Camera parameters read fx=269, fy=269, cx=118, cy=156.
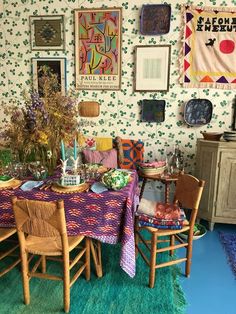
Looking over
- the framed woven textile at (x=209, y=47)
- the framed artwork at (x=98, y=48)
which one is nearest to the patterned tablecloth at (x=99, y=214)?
the framed artwork at (x=98, y=48)

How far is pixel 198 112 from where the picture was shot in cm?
337

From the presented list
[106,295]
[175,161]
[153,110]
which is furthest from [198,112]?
[106,295]

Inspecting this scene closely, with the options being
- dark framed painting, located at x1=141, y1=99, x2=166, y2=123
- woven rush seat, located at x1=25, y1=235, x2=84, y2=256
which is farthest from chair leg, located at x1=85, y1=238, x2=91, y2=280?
dark framed painting, located at x1=141, y1=99, x2=166, y2=123

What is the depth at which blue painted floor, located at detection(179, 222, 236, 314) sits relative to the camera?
1.88 meters

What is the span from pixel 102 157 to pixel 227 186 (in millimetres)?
1433

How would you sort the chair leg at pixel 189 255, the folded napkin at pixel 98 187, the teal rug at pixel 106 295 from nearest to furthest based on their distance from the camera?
the teal rug at pixel 106 295 → the folded napkin at pixel 98 187 → the chair leg at pixel 189 255

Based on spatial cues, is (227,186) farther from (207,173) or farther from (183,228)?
(183,228)

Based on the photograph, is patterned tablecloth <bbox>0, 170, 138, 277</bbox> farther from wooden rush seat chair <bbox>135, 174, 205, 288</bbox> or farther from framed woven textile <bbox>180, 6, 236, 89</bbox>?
framed woven textile <bbox>180, 6, 236, 89</bbox>

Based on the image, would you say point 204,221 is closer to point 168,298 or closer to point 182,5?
point 168,298

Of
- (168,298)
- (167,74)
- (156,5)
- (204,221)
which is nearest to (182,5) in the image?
(156,5)

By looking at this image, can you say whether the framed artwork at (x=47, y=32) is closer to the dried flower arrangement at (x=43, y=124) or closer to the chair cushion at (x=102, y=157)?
the chair cushion at (x=102, y=157)

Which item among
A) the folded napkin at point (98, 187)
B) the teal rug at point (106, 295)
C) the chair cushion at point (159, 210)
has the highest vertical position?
the folded napkin at point (98, 187)

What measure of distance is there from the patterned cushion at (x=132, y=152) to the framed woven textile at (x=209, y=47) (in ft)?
3.22

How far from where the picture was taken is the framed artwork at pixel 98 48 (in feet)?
10.9
